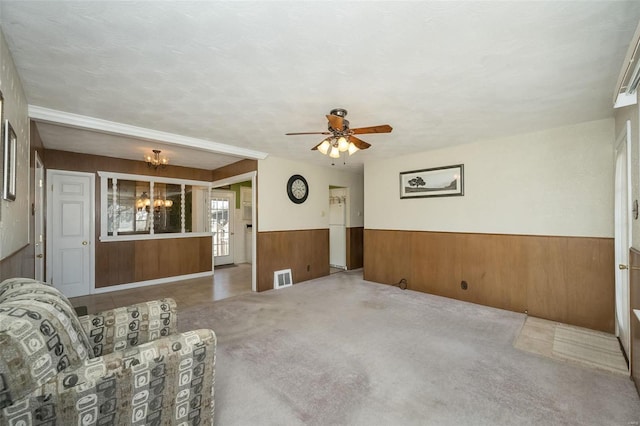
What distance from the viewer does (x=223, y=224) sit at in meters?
7.16

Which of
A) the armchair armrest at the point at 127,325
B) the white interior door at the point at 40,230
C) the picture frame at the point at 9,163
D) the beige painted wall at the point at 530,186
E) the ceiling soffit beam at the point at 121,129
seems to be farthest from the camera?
the white interior door at the point at 40,230

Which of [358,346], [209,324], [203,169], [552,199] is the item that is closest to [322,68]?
[358,346]

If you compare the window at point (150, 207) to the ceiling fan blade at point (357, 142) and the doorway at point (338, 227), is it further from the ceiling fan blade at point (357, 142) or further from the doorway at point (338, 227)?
the ceiling fan blade at point (357, 142)

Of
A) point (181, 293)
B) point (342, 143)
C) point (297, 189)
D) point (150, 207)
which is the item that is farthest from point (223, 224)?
point (342, 143)

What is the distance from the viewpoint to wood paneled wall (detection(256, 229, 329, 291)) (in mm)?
4719

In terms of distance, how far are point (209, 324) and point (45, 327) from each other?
224 centimetres

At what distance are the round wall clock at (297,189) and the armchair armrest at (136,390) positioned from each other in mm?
3751

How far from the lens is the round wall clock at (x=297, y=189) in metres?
5.09

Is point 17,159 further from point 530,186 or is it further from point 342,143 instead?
point 530,186

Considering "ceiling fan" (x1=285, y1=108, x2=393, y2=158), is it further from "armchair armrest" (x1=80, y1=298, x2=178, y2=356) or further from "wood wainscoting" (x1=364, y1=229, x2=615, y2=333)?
"wood wainscoting" (x1=364, y1=229, x2=615, y2=333)

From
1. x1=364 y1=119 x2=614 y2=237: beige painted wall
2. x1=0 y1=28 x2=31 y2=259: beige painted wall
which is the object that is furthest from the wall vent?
x1=0 y1=28 x2=31 y2=259: beige painted wall

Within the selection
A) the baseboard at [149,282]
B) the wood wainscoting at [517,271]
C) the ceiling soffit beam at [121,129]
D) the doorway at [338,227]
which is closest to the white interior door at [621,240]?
the wood wainscoting at [517,271]

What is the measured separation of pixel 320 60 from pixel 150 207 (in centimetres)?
481

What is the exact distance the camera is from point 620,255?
2842mm
